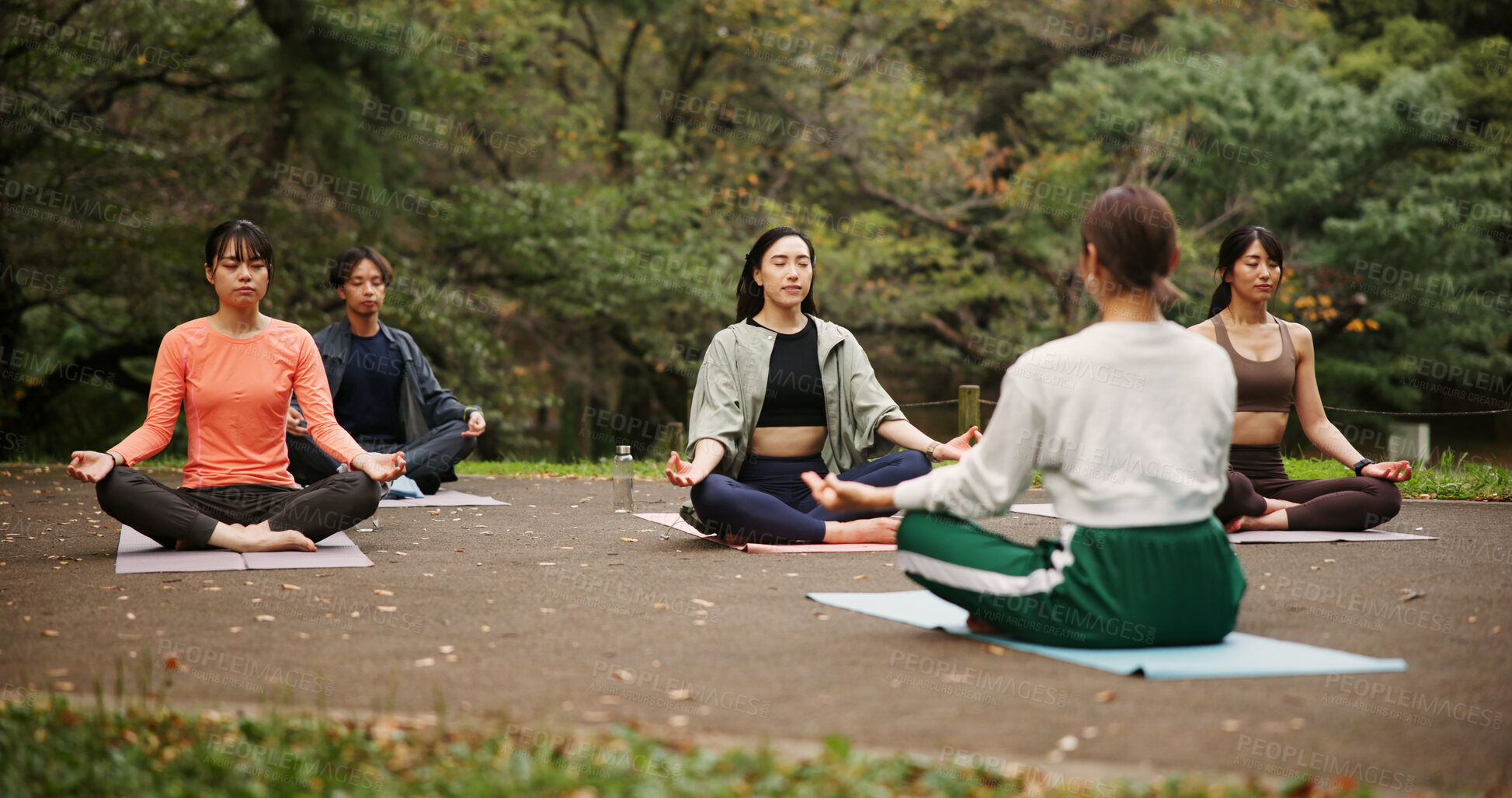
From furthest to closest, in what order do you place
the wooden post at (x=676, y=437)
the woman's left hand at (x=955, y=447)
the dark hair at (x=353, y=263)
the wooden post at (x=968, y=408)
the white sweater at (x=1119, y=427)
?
the wooden post at (x=676, y=437)
the wooden post at (x=968, y=408)
the dark hair at (x=353, y=263)
the woman's left hand at (x=955, y=447)
the white sweater at (x=1119, y=427)

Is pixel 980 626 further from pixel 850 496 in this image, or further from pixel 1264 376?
pixel 1264 376

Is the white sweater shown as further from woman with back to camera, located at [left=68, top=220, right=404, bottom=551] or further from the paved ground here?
woman with back to camera, located at [left=68, top=220, right=404, bottom=551]

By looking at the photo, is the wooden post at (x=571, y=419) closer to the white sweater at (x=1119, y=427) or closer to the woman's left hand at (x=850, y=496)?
the woman's left hand at (x=850, y=496)

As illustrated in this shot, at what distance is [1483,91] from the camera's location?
18.1 m

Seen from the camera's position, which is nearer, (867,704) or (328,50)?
(867,704)

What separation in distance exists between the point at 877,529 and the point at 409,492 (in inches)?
143

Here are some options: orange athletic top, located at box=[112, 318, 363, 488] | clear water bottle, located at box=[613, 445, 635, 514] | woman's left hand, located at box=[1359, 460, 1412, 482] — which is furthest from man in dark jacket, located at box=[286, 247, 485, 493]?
woman's left hand, located at box=[1359, 460, 1412, 482]

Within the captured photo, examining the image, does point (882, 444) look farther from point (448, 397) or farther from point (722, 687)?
point (722, 687)

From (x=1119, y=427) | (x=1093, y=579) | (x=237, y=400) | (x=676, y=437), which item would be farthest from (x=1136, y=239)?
(x=676, y=437)

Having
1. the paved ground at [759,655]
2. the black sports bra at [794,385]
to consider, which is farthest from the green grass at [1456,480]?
the black sports bra at [794,385]

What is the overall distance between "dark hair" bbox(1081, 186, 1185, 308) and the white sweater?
0.12m

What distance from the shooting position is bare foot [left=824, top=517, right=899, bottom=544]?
548 centimetres

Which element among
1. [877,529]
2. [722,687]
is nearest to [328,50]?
[877,529]

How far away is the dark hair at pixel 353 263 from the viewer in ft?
24.2
